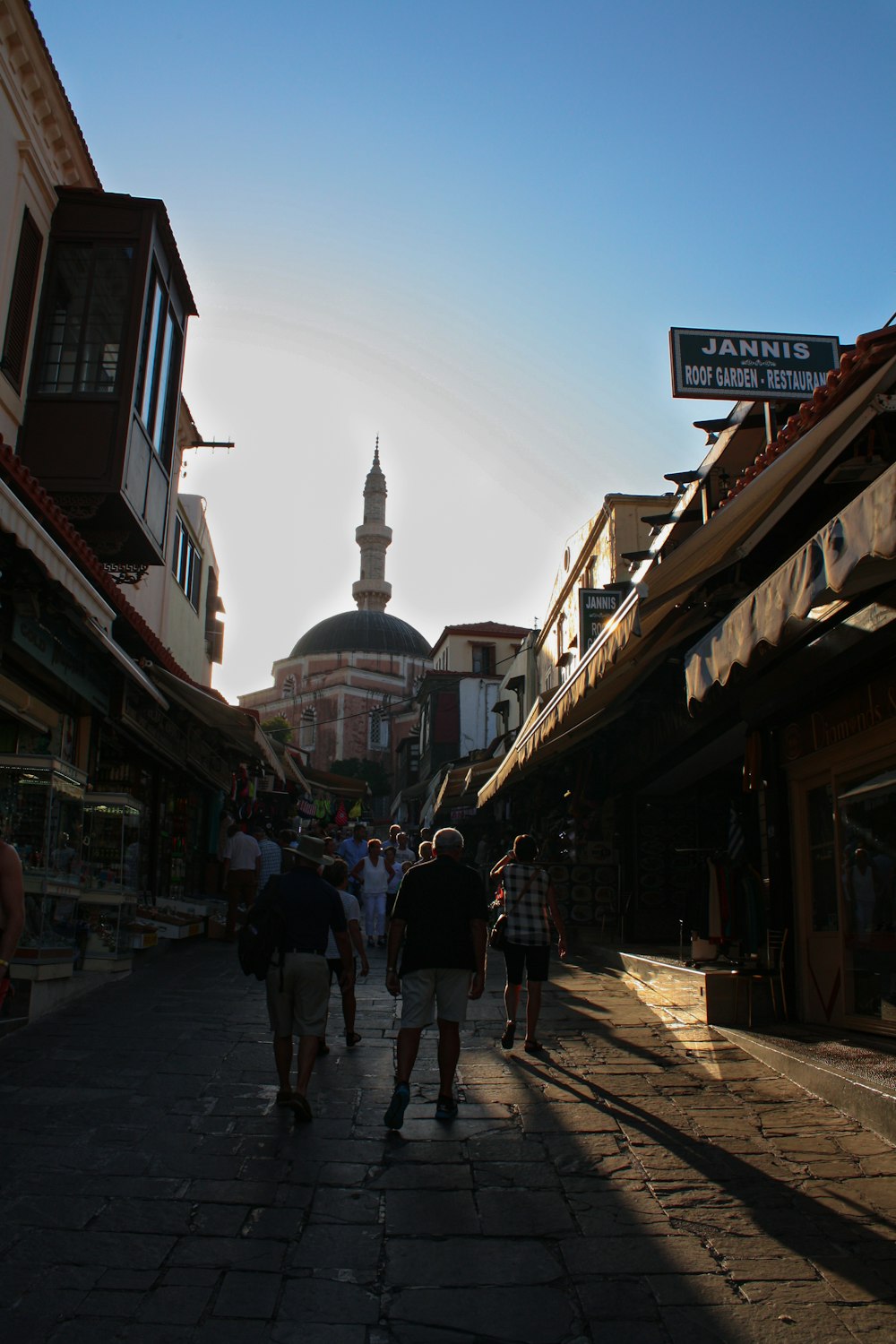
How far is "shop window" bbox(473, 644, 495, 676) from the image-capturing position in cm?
4866

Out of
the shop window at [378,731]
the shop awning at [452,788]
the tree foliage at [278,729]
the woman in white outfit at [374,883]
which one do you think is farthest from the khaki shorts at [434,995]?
the shop window at [378,731]

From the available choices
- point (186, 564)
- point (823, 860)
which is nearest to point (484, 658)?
point (186, 564)

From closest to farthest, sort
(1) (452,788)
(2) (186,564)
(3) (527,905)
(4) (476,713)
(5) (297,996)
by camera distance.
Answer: (5) (297,996), (3) (527,905), (2) (186,564), (1) (452,788), (4) (476,713)

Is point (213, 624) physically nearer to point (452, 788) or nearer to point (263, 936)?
point (452, 788)

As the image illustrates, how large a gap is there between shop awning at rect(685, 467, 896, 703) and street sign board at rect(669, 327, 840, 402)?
141 inches

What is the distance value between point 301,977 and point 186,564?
16.5m

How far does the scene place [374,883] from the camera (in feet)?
43.9

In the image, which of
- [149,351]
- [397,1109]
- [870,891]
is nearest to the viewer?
[397,1109]

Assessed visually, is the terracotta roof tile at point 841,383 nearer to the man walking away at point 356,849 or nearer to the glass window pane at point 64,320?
the glass window pane at point 64,320

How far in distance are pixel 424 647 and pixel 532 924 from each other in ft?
211

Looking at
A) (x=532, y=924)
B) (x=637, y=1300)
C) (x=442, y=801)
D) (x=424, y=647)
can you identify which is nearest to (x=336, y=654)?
(x=424, y=647)

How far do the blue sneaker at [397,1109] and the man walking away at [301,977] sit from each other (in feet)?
1.51

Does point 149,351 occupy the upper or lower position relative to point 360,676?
lower

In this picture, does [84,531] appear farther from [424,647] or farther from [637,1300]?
[424,647]
